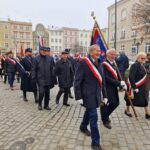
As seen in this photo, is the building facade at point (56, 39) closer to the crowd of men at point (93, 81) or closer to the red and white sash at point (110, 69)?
the crowd of men at point (93, 81)

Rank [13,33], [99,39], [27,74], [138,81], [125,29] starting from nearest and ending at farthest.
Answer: [138,81] < [99,39] < [27,74] < [125,29] < [13,33]

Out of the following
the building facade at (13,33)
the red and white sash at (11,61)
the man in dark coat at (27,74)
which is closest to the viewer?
the man in dark coat at (27,74)

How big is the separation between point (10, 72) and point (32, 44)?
2822 inches

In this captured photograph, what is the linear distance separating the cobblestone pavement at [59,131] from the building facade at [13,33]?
61951 mm

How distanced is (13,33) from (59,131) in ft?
242

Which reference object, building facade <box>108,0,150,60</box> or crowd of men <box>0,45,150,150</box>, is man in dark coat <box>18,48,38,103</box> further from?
building facade <box>108,0,150,60</box>

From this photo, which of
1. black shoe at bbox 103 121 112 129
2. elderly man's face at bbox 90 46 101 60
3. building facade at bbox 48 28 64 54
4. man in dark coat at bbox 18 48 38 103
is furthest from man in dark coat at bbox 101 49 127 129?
building facade at bbox 48 28 64 54

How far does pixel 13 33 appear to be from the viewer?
2862 inches

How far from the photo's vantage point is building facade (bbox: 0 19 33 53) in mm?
69125

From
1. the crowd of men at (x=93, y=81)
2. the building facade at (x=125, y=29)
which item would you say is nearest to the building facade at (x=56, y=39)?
the building facade at (x=125, y=29)

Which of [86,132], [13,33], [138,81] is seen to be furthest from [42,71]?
[13,33]

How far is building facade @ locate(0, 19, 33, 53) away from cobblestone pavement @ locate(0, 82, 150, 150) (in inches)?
2439

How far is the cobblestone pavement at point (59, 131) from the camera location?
12.8 ft

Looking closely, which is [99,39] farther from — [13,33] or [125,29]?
[13,33]
